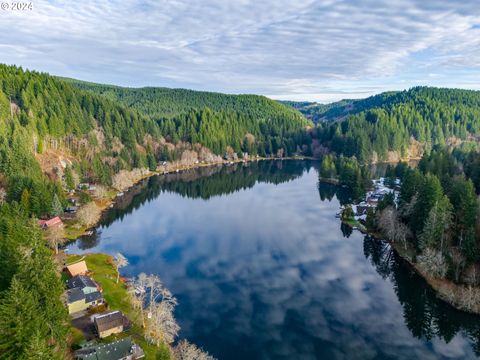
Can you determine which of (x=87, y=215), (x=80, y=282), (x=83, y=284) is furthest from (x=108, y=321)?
(x=87, y=215)

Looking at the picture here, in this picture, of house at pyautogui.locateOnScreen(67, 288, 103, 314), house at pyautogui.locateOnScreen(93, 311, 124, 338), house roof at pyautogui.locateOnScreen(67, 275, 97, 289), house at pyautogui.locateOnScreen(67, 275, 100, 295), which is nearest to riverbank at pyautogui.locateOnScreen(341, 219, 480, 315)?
house at pyautogui.locateOnScreen(93, 311, 124, 338)

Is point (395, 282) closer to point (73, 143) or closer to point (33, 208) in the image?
point (33, 208)

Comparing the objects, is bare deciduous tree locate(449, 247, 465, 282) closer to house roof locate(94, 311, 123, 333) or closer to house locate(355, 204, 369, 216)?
house locate(355, 204, 369, 216)

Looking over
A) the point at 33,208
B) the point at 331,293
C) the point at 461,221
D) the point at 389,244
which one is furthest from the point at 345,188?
the point at 33,208

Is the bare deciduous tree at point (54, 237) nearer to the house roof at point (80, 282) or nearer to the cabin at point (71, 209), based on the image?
the cabin at point (71, 209)

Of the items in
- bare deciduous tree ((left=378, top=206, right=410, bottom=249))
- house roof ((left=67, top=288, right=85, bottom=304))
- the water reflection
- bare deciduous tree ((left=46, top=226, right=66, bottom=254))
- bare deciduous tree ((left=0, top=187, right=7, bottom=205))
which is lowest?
the water reflection

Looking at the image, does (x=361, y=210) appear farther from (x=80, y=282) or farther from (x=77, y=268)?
(x=80, y=282)
